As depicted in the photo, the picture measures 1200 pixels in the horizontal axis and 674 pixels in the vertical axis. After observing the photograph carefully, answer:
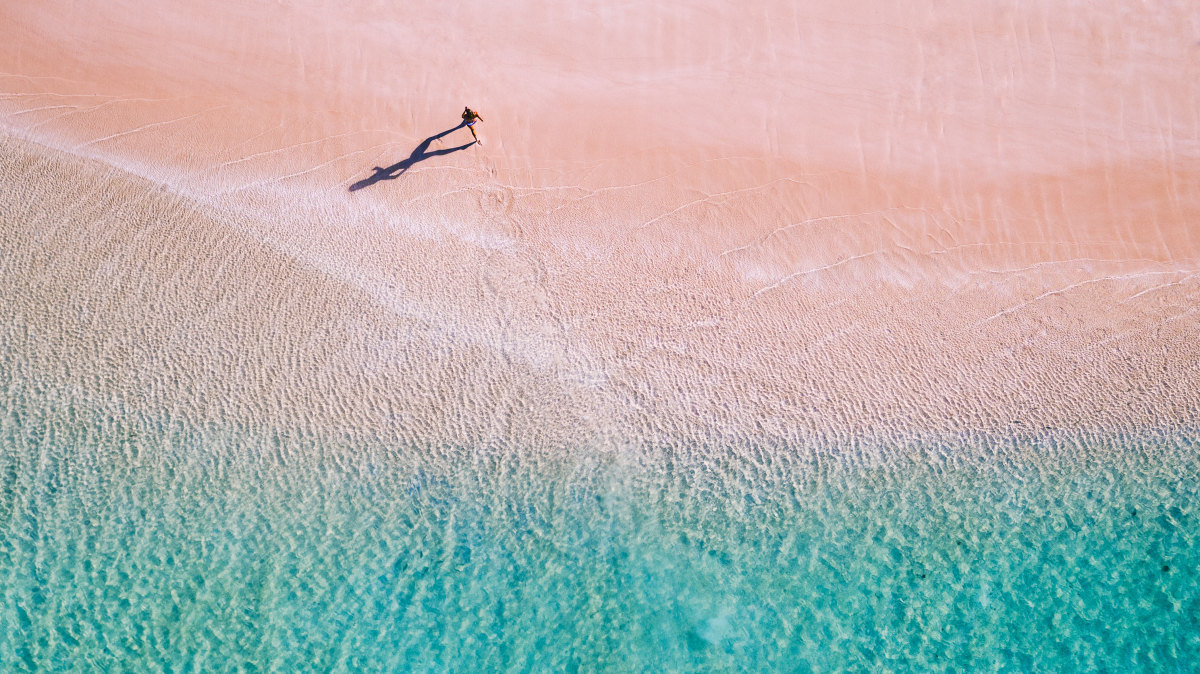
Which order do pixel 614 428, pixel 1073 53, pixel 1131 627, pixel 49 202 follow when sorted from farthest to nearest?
1. pixel 1073 53
2. pixel 49 202
3. pixel 614 428
4. pixel 1131 627

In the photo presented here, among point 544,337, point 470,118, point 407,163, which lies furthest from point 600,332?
point 407,163

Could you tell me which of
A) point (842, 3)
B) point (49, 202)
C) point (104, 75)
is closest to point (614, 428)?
point (842, 3)

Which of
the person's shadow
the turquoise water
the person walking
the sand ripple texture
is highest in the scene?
the person walking

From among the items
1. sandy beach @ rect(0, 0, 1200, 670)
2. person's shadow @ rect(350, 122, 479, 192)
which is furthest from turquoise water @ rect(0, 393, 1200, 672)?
person's shadow @ rect(350, 122, 479, 192)

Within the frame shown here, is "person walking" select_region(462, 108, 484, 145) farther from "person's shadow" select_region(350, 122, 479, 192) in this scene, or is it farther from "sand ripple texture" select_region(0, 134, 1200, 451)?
"sand ripple texture" select_region(0, 134, 1200, 451)

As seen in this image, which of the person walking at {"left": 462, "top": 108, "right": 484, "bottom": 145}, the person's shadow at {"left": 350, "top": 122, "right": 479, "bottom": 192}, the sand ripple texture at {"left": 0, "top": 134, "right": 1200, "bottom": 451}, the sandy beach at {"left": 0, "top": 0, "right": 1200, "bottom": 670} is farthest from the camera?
the person's shadow at {"left": 350, "top": 122, "right": 479, "bottom": 192}

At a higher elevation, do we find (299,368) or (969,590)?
(299,368)

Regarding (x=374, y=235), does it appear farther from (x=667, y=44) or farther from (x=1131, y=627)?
(x=1131, y=627)
